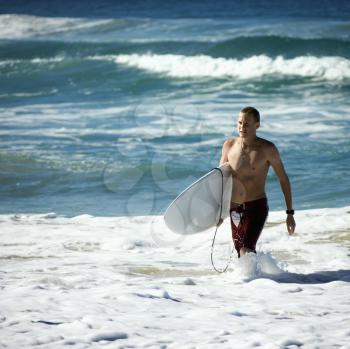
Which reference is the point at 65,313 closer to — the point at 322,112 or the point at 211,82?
the point at 322,112

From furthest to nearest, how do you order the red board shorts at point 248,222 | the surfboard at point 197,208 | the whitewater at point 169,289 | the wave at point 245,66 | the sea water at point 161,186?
1. the wave at point 245,66
2. the surfboard at point 197,208
3. the red board shorts at point 248,222
4. the sea water at point 161,186
5. the whitewater at point 169,289

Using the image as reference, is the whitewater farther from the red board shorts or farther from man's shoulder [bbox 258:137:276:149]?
man's shoulder [bbox 258:137:276:149]

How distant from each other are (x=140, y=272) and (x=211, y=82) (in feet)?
53.4

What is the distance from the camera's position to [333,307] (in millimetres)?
5480

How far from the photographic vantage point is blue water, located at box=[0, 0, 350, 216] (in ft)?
37.5

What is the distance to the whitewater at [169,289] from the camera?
4.89 metres

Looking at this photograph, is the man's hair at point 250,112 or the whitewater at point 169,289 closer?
the whitewater at point 169,289

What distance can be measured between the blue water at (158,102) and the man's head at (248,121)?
398cm

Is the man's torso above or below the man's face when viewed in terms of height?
below

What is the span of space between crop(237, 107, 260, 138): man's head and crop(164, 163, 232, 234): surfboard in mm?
507

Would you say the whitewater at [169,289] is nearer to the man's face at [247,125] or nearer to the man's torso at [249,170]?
the man's torso at [249,170]

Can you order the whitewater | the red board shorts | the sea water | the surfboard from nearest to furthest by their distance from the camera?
the whitewater
the sea water
the red board shorts
the surfboard

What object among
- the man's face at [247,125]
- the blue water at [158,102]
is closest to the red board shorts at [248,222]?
the man's face at [247,125]

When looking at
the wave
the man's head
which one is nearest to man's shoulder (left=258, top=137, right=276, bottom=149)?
the man's head
